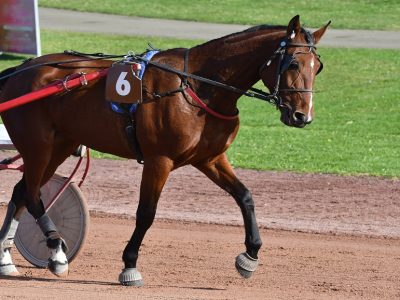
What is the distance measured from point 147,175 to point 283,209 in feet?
11.7

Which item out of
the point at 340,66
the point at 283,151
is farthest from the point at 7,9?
the point at 283,151

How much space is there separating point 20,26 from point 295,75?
13.8 meters

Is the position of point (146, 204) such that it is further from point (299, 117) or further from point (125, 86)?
point (299, 117)

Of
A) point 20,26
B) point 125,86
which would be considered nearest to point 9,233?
point 125,86

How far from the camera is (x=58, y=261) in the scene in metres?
8.33

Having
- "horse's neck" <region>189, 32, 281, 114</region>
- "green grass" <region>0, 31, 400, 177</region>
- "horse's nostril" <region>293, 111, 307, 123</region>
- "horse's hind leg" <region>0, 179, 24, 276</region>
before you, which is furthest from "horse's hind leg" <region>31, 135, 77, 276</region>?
"green grass" <region>0, 31, 400, 177</region>

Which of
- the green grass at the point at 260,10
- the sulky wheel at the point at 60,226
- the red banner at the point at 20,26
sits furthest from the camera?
the green grass at the point at 260,10

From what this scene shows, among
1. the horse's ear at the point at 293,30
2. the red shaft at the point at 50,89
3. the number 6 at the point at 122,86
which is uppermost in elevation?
the horse's ear at the point at 293,30

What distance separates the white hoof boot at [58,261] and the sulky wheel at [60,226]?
0.49 meters

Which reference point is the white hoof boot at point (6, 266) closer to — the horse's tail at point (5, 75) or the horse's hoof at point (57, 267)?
the horse's hoof at point (57, 267)

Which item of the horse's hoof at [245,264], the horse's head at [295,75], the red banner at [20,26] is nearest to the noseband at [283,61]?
the horse's head at [295,75]

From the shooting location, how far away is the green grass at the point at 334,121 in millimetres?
13453

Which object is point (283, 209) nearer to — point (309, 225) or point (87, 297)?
point (309, 225)

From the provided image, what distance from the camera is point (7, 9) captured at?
67.5 ft
